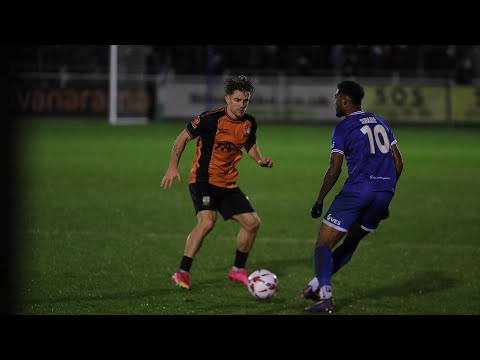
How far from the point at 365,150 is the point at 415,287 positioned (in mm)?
1798

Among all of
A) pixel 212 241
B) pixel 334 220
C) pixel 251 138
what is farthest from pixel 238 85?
pixel 212 241

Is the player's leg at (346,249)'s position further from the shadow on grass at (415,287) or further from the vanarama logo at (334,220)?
the vanarama logo at (334,220)

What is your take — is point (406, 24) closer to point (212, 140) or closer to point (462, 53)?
point (212, 140)

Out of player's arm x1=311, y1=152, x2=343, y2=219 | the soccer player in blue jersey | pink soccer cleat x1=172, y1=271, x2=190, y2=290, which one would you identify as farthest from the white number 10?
pink soccer cleat x1=172, y1=271, x2=190, y2=290

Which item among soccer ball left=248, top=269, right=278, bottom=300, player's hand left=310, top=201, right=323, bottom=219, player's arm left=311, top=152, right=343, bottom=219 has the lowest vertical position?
soccer ball left=248, top=269, right=278, bottom=300

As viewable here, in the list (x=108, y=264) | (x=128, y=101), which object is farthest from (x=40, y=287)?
(x=128, y=101)

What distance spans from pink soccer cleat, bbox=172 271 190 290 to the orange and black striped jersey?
32.6 inches

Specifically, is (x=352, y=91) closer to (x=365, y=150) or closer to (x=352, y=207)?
(x=365, y=150)

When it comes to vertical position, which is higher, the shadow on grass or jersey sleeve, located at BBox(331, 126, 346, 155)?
jersey sleeve, located at BBox(331, 126, 346, 155)

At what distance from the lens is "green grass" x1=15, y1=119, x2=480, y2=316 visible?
7.07 metres

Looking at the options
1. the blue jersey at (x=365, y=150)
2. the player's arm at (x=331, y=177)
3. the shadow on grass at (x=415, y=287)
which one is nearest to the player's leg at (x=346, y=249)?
the shadow on grass at (x=415, y=287)

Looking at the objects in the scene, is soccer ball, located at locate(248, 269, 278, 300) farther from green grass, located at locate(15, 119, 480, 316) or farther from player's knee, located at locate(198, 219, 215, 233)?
player's knee, located at locate(198, 219, 215, 233)

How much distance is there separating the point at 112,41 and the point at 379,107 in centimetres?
2597

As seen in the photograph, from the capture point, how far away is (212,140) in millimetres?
7688
